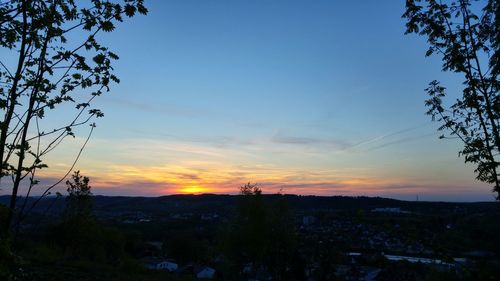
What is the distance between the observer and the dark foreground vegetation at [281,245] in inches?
173

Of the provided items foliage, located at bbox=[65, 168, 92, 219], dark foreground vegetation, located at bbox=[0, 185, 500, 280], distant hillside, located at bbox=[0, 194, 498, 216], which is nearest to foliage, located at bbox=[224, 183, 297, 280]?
dark foreground vegetation, located at bbox=[0, 185, 500, 280]

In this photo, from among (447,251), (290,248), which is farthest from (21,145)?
(290,248)

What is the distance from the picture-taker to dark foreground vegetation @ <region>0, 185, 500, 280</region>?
4383 mm

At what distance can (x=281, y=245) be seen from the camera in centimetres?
3494

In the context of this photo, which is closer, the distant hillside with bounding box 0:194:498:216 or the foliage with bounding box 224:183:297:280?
the foliage with bounding box 224:183:297:280

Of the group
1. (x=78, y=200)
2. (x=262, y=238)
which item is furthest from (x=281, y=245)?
(x=78, y=200)

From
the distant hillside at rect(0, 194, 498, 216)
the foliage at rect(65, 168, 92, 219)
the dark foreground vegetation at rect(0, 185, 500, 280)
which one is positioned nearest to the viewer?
the dark foreground vegetation at rect(0, 185, 500, 280)

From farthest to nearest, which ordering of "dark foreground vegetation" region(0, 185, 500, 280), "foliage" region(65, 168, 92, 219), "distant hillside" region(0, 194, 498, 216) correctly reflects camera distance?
"distant hillside" region(0, 194, 498, 216), "foliage" region(65, 168, 92, 219), "dark foreground vegetation" region(0, 185, 500, 280)

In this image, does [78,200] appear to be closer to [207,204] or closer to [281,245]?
[281,245]

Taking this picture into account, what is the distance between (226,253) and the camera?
36562mm

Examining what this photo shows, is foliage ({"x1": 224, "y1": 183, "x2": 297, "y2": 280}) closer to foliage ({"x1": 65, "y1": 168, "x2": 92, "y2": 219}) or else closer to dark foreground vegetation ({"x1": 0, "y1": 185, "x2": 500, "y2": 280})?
dark foreground vegetation ({"x1": 0, "y1": 185, "x2": 500, "y2": 280})

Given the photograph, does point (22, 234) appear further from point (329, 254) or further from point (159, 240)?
point (159, 240)

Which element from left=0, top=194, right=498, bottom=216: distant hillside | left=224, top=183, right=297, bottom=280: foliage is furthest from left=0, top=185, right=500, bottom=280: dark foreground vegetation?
left=0, top=194, right=498, bottom=216: distant hillside

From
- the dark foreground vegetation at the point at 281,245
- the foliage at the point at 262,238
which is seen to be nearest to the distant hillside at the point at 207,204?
the dark foreground vegetation at the point at 281,245
